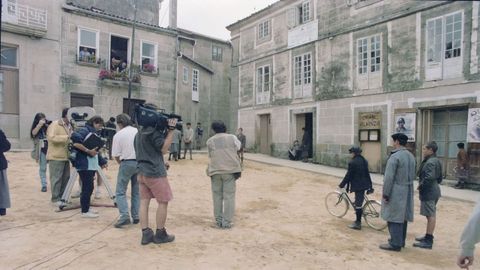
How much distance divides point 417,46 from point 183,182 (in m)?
9.72

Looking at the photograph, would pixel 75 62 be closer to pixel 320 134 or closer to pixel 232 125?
pixel 232 125

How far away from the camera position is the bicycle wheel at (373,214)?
6.53 meters

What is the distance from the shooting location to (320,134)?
650 inches

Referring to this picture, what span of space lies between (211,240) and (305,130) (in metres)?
13.4

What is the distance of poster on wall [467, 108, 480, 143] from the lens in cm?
1097

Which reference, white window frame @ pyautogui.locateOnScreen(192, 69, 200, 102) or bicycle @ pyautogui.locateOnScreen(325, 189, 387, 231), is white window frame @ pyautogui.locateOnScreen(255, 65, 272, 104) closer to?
white window frame @ pyautogui.locateOnScreen(192, 69, 200, 102)

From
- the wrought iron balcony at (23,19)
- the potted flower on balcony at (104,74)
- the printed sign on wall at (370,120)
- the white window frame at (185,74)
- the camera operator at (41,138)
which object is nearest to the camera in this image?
the camera operator at (41,138)

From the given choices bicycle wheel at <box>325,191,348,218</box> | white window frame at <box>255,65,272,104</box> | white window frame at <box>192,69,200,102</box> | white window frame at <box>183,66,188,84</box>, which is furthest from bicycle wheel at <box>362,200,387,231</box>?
white window frame at <box>192,69,200,102</box>

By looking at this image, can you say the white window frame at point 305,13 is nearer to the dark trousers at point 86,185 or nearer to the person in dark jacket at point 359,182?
the person in dark jacket at point 359,182

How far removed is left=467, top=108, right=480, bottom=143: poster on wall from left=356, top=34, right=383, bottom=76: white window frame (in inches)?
154

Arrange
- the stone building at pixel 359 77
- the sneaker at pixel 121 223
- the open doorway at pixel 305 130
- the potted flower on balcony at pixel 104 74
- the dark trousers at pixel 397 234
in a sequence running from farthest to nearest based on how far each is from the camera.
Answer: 1. the potted flower on balcony at pixel 104 74
2. the open doorway at pixel 305 130
3. the stone building at pixel 359 77
4. the sneaker at pixel 121 223
5. the dark trousers at pixel 397 234

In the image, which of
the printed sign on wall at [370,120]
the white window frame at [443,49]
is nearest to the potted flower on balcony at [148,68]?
the printed sign on wall at [370,120]

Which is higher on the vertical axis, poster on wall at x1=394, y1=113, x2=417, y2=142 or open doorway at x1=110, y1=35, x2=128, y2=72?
open doorway at x1=110, y1=35, x2=128, y2=72

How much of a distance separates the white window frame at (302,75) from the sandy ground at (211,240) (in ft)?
31.7
